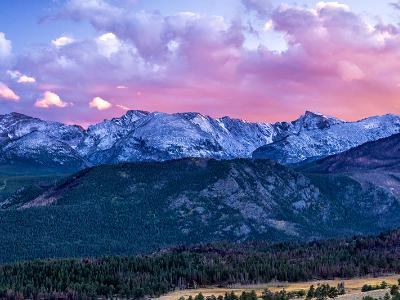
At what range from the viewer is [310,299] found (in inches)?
7835

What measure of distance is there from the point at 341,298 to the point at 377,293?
1377 cm

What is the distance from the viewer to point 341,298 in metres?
188

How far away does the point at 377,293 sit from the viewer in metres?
196

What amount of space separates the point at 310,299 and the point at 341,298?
13263mm

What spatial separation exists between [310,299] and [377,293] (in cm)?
1756
